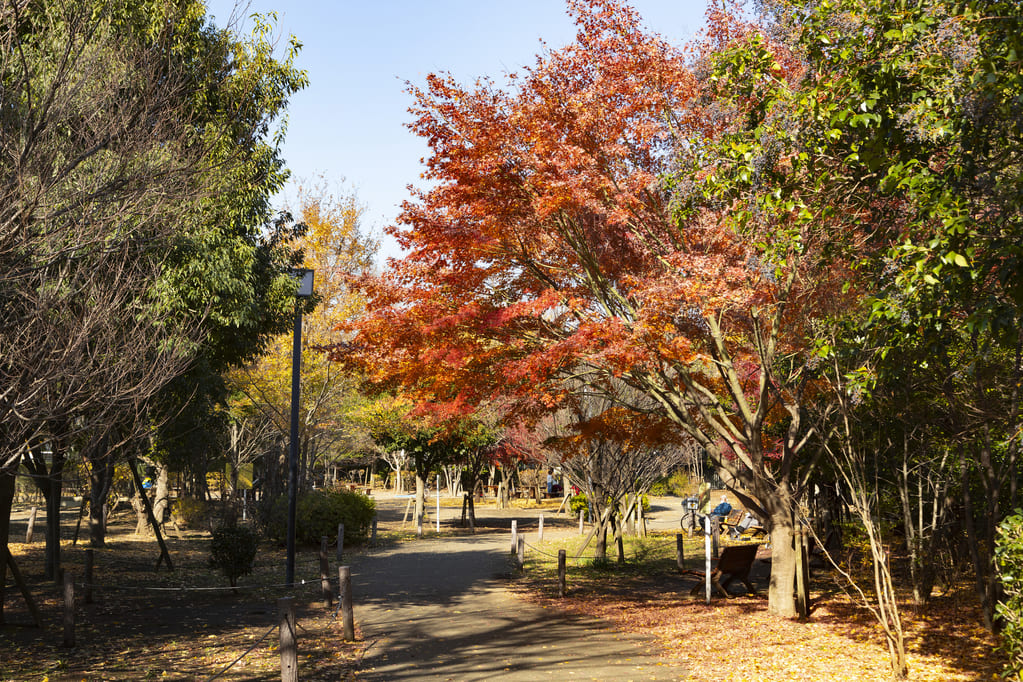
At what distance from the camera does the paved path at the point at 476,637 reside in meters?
8.80

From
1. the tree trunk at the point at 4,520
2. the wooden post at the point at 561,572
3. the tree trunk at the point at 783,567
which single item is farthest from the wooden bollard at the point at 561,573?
the tree trunk at the point at 4,520

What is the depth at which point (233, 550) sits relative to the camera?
1452cm

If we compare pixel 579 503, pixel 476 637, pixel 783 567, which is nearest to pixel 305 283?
pixel 476 637

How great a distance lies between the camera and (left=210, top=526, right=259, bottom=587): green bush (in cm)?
1450

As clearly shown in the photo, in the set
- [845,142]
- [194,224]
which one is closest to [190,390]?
[194,224]

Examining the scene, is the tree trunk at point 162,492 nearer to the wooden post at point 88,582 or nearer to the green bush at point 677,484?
the wooden post at point 88,582

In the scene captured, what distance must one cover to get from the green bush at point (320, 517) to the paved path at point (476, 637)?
5.99m

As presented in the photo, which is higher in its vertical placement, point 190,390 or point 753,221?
point 753,221

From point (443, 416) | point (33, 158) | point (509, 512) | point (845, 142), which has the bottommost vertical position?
point (509, 512)

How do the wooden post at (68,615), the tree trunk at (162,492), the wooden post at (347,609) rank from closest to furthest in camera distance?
the wooden post at (68,615), the wooden post at (347,609), the tree trunk at (162,492)

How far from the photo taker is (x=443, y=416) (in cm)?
1766

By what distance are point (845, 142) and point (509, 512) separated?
110ft

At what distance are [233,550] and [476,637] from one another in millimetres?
6035

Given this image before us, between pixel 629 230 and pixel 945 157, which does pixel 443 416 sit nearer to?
pixel 629 230
